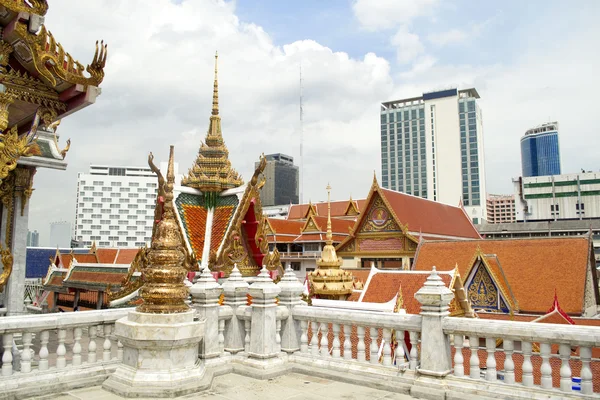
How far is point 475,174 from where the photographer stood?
10250 centimetres

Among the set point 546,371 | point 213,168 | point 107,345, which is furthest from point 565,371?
point 213,168

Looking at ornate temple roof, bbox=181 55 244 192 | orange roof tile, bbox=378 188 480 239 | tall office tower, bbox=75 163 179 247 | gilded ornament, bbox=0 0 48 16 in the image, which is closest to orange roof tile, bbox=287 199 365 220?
orange roof tile, bbox=378 188 480 239

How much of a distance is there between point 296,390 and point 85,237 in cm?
10466

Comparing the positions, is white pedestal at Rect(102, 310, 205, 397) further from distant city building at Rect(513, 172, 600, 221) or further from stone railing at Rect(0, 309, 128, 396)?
distant city building at Rect(513, 172, 600, 221)

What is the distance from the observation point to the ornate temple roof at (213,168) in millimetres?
12258

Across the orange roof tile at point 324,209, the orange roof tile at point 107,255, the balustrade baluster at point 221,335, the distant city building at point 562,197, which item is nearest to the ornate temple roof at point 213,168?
the balustrade baluster at point 221,335

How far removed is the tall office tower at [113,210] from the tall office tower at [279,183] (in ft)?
141

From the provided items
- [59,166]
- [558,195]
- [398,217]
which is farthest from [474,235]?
[558,195]

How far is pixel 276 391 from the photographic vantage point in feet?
19.4

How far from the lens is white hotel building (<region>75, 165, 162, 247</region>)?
332 ft

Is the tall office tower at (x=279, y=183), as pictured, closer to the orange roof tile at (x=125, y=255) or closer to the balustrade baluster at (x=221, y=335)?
the orange roof tile at (x=125, y=255)

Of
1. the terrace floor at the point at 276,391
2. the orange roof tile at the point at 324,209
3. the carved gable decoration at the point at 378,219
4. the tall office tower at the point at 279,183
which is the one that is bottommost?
the terrace floor at the point at 276,391

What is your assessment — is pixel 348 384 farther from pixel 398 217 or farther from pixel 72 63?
pixel 398 217

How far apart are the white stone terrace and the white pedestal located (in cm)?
3
